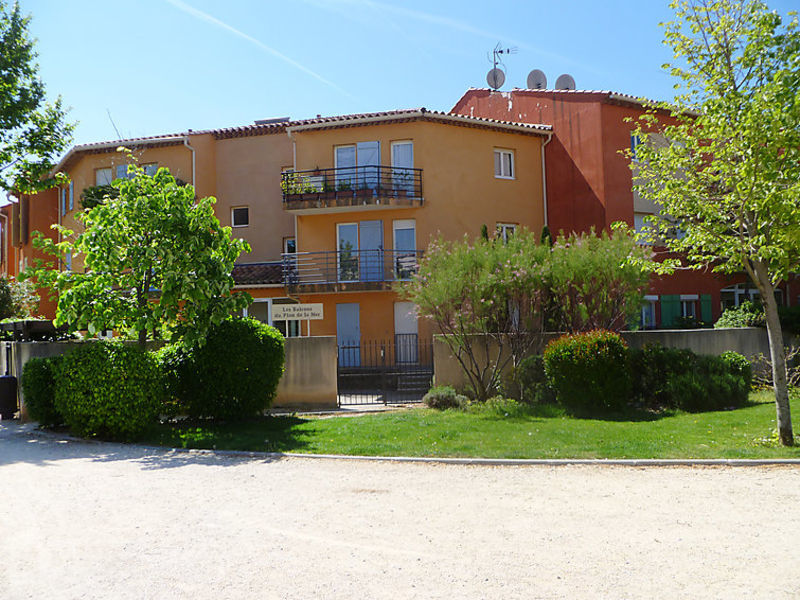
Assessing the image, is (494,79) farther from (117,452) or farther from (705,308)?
(117,452)

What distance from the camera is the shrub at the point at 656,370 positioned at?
545 inches

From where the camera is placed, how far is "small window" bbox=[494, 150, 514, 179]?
87.5 ft

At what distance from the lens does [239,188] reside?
92.4 ft

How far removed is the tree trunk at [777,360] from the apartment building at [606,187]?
13.7 metres

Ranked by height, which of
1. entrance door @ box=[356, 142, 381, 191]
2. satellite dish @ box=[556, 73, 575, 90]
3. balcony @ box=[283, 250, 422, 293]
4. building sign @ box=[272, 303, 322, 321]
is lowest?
building sign @ box=[272, 303, 322, 321]

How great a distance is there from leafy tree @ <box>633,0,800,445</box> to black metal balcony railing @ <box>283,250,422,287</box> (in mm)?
14378

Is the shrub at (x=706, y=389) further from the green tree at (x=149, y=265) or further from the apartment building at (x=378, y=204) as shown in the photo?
the apartment building at (x=378, y=204)

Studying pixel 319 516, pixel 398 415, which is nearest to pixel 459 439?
pixel 398 415

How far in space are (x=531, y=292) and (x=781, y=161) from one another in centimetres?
619

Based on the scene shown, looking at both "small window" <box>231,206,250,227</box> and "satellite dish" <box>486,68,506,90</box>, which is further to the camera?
"satellite dish" <box>486,68,506,90</box>

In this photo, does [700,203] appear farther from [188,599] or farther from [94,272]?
[94,272]

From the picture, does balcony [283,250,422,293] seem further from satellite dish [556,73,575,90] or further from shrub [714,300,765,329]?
satellite dish [556,73,575,90]

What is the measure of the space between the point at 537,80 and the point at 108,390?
85.2ft

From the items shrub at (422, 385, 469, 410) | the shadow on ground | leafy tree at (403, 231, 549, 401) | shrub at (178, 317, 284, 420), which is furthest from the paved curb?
leafy tree at (403, 231, 549, 401)
